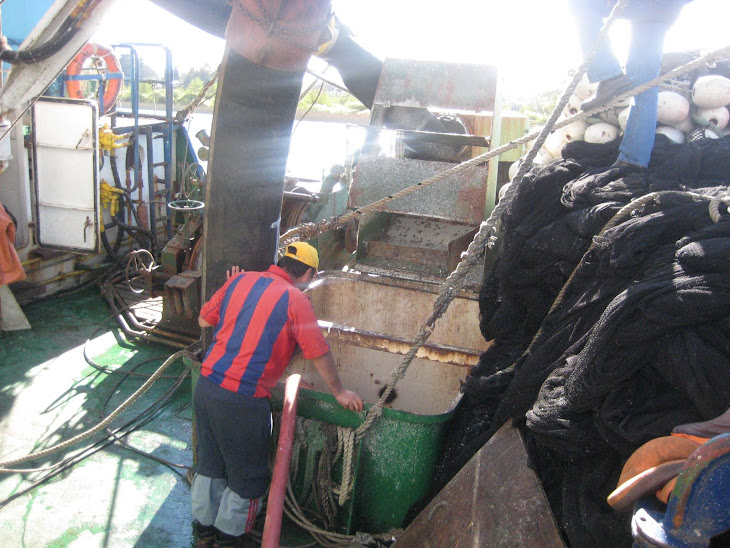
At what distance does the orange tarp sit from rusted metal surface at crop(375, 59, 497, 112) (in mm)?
3607

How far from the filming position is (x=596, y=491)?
212 centimetres

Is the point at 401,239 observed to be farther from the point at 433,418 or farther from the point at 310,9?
the point at 310,9

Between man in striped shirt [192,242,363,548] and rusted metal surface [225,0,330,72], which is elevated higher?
rusted metal surface [225,0,330,72]

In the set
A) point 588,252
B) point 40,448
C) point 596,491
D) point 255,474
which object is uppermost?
point 588,252

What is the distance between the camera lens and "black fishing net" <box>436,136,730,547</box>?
74.9 inches

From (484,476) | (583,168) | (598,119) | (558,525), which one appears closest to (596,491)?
(558,525)

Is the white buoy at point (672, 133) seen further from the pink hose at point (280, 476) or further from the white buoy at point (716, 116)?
the pink hose at point (280, 476)

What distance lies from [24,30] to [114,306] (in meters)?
3.89

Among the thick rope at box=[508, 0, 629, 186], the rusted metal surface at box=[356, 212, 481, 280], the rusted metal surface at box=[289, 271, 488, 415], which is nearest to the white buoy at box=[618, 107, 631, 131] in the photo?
the thick rope at box=[508, 0, 629, 186]

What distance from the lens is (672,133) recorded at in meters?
3.54

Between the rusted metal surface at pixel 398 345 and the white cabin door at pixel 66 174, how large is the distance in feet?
13.3

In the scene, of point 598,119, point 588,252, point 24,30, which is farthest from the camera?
point 24,30

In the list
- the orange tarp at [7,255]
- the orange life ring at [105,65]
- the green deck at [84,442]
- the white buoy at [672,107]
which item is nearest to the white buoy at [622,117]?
the white buoy at [672,107]

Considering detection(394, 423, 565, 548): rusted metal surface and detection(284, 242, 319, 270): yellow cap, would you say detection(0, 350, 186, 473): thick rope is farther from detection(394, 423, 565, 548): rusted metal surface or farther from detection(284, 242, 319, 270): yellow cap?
detection(394, 423, 565, 548): rusted metal surface
